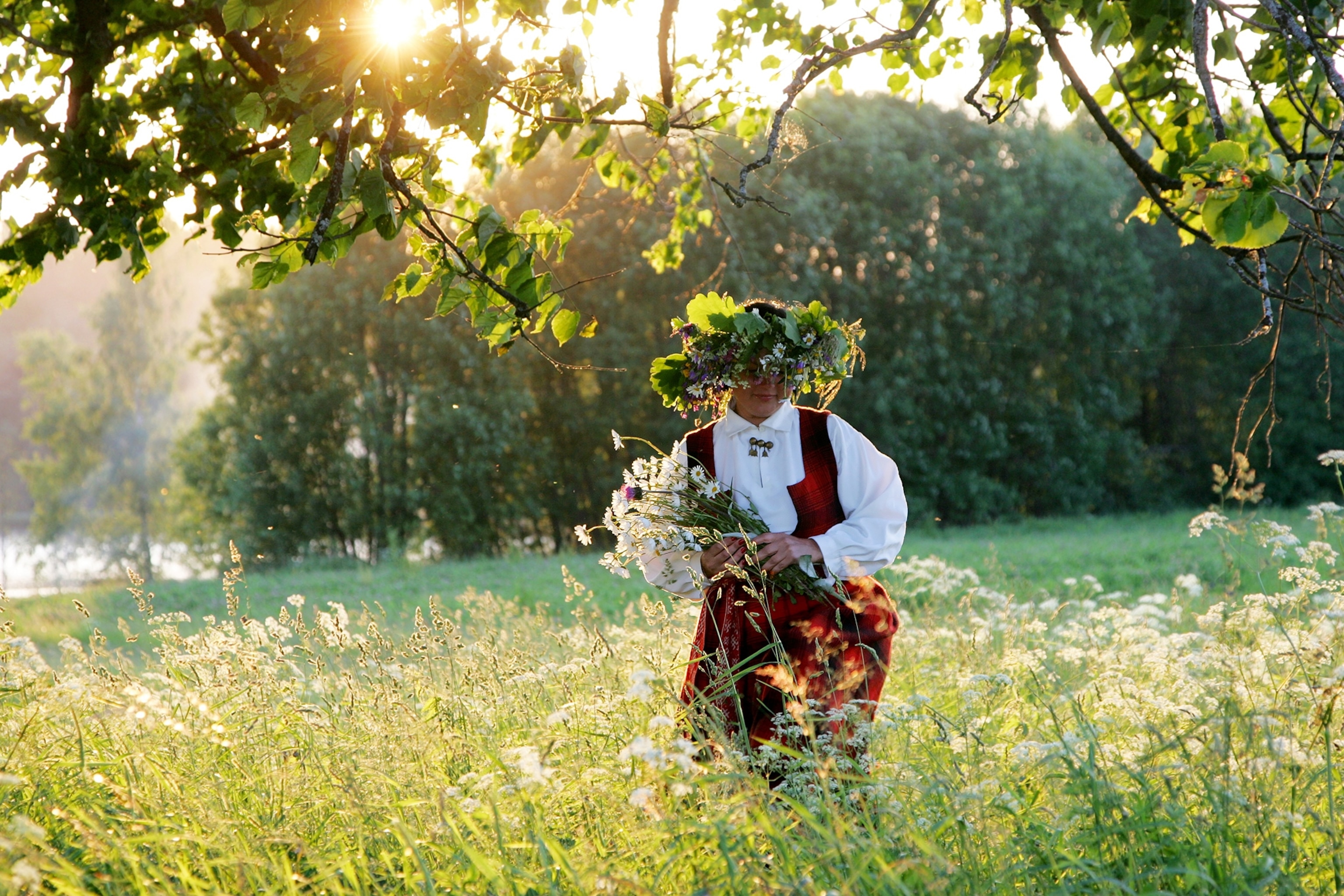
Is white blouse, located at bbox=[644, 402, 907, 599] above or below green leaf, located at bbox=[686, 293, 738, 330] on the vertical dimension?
below

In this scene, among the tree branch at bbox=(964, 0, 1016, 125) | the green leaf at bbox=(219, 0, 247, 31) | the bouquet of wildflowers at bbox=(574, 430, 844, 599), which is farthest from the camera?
the bouquet of wildflowers at bbox=(574, 430, 844, 599)

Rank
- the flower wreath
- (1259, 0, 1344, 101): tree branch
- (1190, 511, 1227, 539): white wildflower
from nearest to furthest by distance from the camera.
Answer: (1259, 0, 1344, 101): tree branch
the flower wreath
(1190, 511, 1227, 539): white wildflower

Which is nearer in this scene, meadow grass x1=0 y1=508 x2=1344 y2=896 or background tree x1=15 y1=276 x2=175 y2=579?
meadow grass x1=0 y1=508 x2=1344 y2=896

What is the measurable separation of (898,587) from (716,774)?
22.2ft

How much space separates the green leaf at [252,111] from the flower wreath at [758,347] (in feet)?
4.58

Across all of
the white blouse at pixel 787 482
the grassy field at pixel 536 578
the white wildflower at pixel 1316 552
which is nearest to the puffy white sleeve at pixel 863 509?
the white blouse at pixel 787 482

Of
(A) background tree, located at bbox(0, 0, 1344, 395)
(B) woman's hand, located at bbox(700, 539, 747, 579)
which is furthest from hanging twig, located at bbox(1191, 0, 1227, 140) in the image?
(B) woman's hand, located at bbox(700, 539, 747, 579)

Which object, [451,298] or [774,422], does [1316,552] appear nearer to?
[774,422]

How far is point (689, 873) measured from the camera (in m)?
2.48

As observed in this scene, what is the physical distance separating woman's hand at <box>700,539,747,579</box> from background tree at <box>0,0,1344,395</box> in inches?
33.1

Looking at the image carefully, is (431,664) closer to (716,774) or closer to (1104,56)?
(716,774)

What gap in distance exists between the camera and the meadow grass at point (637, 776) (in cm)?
232

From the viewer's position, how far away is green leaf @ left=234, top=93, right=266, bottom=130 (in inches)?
122

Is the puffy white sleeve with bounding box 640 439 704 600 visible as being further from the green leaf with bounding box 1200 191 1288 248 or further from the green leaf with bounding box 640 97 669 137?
the green leaf with bounding box 1200 191 1288 248
